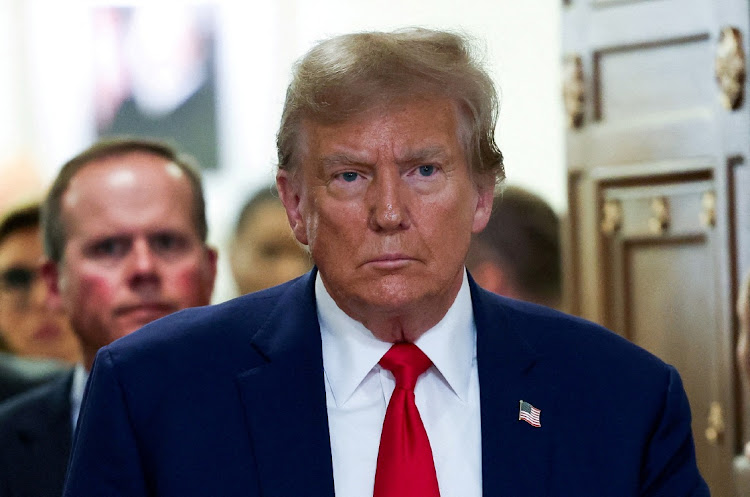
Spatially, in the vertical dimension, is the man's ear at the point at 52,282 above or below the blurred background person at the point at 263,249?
above

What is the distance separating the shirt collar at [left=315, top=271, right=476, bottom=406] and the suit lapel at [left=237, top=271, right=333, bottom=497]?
35 millimetres

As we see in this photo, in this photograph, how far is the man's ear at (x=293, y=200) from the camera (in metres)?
2.22

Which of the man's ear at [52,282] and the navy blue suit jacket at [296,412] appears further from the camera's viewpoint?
the man's ear at [52,282]

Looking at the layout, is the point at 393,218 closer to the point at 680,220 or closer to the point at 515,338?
the point at 515,338

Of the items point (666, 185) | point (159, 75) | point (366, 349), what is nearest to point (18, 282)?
point (666, 185)

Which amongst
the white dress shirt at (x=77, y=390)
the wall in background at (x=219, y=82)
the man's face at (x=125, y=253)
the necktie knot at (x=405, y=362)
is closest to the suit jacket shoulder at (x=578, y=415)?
the necktie knot at (x=405, y=362)

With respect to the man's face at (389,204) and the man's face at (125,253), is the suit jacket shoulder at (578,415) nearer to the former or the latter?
the man's face at (389,204)

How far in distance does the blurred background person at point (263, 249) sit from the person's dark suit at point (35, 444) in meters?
2.00

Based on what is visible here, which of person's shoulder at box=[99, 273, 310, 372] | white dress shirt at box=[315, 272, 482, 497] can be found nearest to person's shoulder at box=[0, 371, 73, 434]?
person's shoulder at box=[99, 273, 310, 372]

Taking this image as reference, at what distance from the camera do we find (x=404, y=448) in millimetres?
2076

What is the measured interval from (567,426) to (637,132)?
7.71 feet

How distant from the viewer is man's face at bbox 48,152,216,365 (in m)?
2.98

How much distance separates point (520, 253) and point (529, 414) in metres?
1.69

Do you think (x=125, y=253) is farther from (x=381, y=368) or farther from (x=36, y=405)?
(x=381, y=368)
